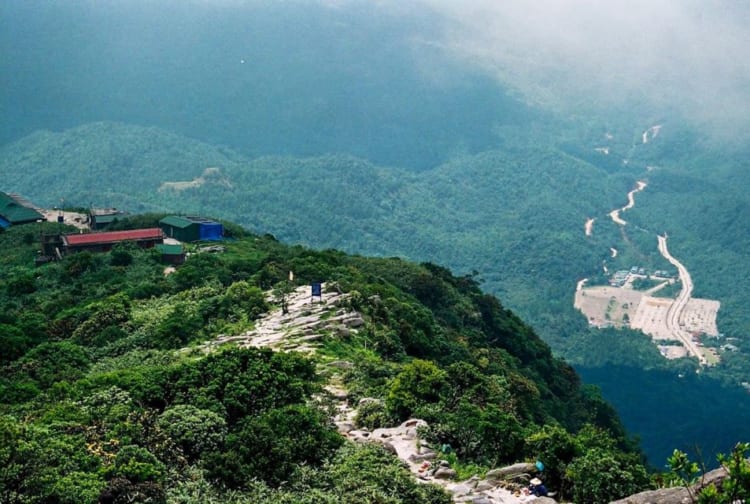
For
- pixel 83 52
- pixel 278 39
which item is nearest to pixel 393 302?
pixel 83 52

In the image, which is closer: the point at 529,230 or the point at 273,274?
the point at 273,274

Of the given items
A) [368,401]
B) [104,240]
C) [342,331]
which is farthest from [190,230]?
[368,401]

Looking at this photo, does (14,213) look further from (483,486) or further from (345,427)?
(483,486)

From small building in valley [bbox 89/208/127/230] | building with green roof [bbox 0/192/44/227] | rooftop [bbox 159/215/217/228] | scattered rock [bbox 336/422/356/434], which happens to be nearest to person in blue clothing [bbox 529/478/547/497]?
scattered rock [bbox 336/422/356/434]

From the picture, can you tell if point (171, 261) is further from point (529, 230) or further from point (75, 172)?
point (529, 230)

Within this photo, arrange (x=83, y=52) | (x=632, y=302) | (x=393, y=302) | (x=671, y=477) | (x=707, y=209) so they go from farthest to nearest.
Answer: (x=83, y=52)
(x=707, y=209)
(x=632, y=302)
(x=393, y=302)
(x=671, y=477)

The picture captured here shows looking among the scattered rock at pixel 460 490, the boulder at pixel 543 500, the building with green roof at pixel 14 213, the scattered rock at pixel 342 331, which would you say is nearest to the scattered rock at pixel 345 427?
the scattered rock at pixel 460 490
